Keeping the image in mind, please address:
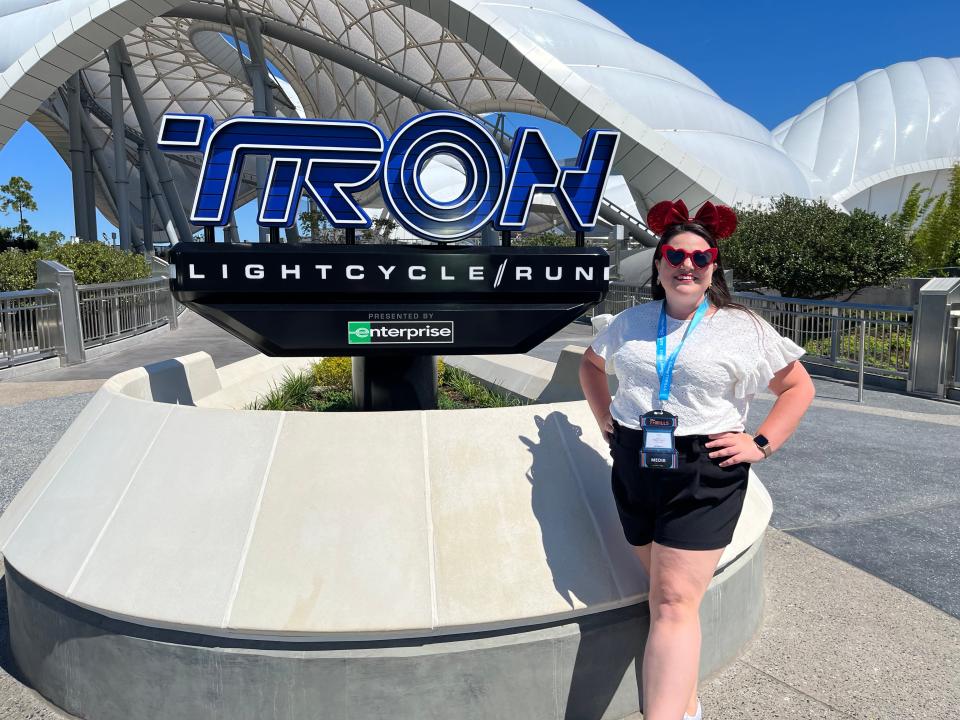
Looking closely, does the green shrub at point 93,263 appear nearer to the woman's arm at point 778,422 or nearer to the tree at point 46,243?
the tree at point 46,243

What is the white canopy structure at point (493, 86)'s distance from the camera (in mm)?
31938

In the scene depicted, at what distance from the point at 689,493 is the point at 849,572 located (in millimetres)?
3045

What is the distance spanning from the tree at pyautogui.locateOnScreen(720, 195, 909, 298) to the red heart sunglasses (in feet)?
56.7

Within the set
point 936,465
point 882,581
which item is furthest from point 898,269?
point 882,581

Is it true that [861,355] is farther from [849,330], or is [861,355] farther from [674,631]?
[674,631]

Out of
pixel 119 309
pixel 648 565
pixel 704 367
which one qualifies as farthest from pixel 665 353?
pixel 119 309

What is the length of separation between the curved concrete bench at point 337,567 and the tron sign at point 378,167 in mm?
1732

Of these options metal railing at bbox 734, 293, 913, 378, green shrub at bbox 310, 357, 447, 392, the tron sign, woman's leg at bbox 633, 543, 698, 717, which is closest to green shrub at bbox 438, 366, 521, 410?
green shrub at bbox 310, 357, 447, 392

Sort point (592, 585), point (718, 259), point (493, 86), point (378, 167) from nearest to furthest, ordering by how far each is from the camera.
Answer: point (718, 259) < point (592, 585) < point (378, 167) < point (493, 86)

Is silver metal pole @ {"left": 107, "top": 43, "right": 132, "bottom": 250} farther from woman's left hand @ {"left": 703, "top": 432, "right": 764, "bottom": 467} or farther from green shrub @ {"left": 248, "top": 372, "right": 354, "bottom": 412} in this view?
woman's left hand @ {"left": 703, "top": 432, "right": 764, "bottom": 467}

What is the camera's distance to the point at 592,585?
3402mm

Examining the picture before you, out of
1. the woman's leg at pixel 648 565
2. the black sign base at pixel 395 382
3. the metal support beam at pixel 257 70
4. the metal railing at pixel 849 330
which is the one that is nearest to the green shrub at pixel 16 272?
the metal railing at pixel 849 330

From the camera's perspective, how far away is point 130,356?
1666 centimetres

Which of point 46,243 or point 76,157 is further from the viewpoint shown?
point 46,243
